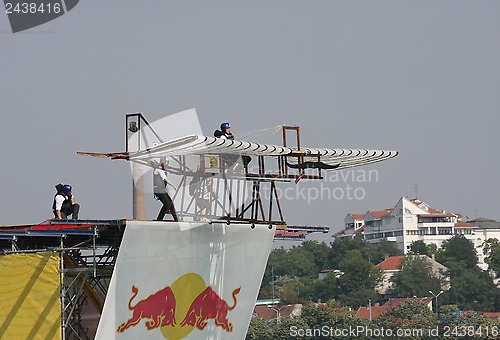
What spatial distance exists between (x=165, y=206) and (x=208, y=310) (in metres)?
3.37

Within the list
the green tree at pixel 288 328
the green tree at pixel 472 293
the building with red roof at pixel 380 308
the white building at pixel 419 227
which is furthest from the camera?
the white building at pixel 419 227

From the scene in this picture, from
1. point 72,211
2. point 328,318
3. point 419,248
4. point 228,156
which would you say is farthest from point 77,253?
point 419,248

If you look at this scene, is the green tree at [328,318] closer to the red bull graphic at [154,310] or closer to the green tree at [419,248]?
the green tree at [419,248]

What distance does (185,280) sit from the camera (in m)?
25.4

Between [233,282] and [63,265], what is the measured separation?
175 inches

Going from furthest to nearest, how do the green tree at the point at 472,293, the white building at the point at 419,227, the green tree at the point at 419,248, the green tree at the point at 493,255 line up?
the white building at the point at 419,227 → the green tree at the point at 419,248 → the green tree at the point at 493,255 → the green tree at the point at 472,293

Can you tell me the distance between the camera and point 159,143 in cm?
2398

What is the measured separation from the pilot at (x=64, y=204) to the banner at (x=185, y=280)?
171 centimetres

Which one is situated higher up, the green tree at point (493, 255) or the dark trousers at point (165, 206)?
the dark trousers at point (165, 206)

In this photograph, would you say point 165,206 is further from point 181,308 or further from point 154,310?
point 181,308

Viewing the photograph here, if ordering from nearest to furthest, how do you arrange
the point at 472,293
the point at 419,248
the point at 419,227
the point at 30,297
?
the point at 30,297 < the point at 472,293 < the point at 419,248 < the point at 419,227

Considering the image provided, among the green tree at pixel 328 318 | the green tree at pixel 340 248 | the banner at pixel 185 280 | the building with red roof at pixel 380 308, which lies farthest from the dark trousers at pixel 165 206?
the green tree at pixel 340 248

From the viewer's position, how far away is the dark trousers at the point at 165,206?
79.4 ft

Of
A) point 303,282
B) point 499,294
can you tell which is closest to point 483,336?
point 499,294
